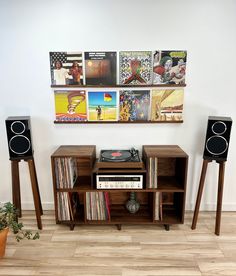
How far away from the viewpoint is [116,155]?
2025mm

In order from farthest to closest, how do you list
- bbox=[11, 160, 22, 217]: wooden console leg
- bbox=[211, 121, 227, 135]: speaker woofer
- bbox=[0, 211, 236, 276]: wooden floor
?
bbox=[11, 160, 22, 217]: wooden console leg
bbox=[211, 121, 227, 135]: speaker woofer
bbox=[0, 211, 236, 276]: wooden floor

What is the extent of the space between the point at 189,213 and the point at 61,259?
4.30 ft

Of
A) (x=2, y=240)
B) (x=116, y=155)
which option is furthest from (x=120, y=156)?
(x=2, y=240)

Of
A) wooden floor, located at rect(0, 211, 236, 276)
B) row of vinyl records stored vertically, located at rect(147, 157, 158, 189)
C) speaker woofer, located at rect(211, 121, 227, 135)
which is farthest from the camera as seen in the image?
row of vinyl records stored vertically, located at rect(147, 157, 158, 189)

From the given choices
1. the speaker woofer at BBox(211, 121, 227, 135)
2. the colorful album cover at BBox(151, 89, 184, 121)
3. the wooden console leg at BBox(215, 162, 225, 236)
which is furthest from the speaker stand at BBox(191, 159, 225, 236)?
the colorful album cover at BBox(151, 89, 184, 121)

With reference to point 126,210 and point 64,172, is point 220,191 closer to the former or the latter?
point 126,210

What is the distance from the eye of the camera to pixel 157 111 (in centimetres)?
212

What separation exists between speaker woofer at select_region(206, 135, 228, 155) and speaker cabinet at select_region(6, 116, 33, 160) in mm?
1505

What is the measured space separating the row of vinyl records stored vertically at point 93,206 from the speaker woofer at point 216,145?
58 cm

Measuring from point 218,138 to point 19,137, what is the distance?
164 centimetres

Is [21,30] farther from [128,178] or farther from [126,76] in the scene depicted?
[128,178]

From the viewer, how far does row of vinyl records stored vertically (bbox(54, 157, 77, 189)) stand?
1.95 m

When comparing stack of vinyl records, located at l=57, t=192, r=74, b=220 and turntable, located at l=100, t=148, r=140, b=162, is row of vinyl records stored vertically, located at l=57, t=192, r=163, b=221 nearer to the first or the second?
stack of vinyl records, located at l=57, t=192, r=74, b=220

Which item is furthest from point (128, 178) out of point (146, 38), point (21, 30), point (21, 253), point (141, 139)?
point (21, 30)
